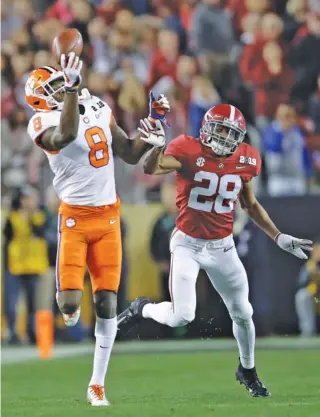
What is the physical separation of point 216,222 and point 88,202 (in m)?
0.84

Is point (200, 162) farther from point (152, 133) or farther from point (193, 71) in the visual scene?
point (193, 71)

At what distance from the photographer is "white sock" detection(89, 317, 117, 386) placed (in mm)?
6938

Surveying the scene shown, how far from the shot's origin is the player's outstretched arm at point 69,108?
636cm

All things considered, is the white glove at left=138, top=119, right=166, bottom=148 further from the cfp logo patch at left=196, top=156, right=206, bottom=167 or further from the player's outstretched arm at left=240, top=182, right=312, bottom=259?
the player's outstretched arm at left=240, top=182, right=312, bottom=259

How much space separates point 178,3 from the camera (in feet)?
45.8

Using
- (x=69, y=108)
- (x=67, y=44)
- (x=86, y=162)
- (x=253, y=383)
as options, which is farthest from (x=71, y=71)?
(x=253, y=383)

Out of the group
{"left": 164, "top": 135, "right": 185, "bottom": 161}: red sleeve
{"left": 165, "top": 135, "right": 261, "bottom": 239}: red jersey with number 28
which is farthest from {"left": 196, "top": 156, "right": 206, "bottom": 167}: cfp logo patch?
{"left": 164, "top": 135, "right": 185, "bottom": 161}: red sleeve

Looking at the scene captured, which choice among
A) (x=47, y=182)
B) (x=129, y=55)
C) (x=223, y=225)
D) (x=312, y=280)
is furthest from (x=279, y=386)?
(x=129, y=55)

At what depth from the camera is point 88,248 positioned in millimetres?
7105

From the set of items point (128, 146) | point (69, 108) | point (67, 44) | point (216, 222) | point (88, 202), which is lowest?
point (216, 222)

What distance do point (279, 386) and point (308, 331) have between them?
432cm

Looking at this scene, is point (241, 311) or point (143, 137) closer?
point (143, 137)

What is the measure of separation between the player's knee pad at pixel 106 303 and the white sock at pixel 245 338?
0.80 meters

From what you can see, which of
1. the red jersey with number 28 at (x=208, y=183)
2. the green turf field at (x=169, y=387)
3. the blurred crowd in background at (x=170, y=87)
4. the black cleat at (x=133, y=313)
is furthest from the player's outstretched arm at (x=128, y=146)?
the blurred crowd in background at (x=170, y=87)
